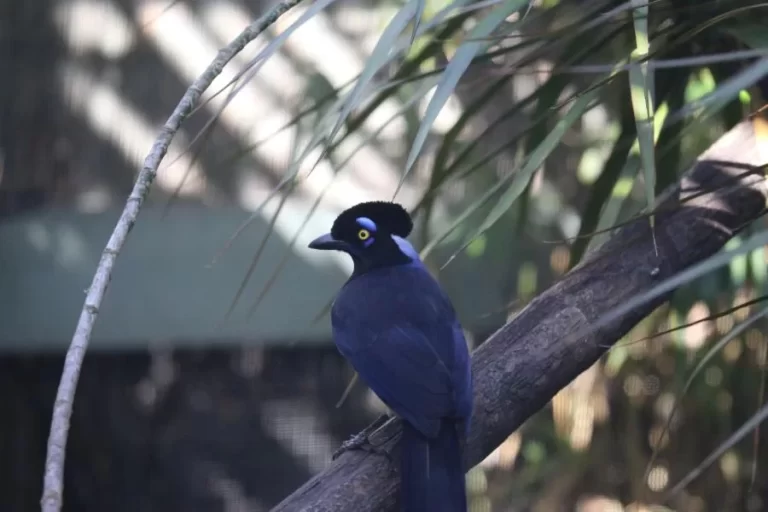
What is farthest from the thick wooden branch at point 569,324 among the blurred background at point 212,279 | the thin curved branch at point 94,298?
the blurred background at point 212,279

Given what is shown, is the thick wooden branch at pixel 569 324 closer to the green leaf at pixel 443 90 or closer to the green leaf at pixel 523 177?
the green leaf at pixel 523 177

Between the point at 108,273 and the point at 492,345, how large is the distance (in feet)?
2.00

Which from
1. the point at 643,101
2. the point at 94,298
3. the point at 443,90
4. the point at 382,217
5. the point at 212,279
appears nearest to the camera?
the point at 94,298

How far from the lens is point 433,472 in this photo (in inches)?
41.3

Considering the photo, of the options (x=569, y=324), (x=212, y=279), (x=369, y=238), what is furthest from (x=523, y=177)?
(x=212, y=279)

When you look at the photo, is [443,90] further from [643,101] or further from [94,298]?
[94,298]

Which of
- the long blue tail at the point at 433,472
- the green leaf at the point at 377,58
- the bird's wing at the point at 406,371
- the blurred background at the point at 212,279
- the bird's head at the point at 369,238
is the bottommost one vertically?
the long blue tail at the point at 433,472

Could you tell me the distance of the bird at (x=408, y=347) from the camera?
1.06m

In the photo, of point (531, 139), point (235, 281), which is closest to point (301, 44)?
point (235, 281)

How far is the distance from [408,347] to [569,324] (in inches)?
8.3

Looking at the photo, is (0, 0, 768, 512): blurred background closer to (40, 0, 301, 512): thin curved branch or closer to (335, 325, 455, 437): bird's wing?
(335, 325, 455, 437): bird's wing

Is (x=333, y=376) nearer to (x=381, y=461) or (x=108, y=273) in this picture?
(x=381, y=461)

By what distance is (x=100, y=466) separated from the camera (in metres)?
2.25

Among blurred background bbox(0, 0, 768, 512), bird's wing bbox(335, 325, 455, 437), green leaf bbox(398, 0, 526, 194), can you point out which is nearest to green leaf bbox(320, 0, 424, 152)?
green leaf bbox(398, 0, 526, 194)
